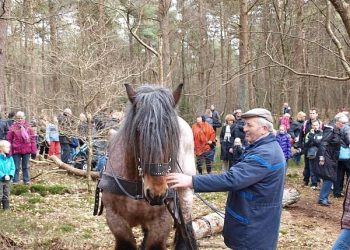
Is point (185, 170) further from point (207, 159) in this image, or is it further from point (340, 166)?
point (207, 159)

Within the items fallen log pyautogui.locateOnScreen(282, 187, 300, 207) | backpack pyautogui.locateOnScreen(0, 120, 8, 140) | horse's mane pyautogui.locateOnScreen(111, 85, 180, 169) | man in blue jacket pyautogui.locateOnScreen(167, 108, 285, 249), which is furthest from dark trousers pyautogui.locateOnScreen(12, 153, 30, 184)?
man in blue jacket pyautogui.locateOnScreen(167, 108, 285, 249)

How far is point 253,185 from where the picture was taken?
10.6 feet

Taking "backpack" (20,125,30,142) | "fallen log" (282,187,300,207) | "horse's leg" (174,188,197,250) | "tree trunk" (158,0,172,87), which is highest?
"tree trunk" (158,0,172,87)

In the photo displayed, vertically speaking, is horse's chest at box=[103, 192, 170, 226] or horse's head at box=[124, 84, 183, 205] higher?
horse's head at box=[124, 84, 183, 205]

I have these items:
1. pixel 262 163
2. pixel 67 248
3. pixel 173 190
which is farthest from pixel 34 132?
pixel 262 163

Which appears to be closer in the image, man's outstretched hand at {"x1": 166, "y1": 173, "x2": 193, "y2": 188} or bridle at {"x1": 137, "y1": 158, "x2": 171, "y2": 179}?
bridle at {"x1": 137, "y1": 158, "x2": 171, "y2": 179}

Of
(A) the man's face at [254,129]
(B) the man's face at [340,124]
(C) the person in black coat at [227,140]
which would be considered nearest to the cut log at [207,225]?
(A) the man's face at [254,129]

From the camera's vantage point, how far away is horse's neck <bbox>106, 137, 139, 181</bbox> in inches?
143

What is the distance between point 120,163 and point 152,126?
0.79 m

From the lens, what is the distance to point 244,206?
129 inches

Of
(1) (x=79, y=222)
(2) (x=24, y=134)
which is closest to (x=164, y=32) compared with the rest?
(2) (x=24, y=134)

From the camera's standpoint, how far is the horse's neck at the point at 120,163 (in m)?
3.63

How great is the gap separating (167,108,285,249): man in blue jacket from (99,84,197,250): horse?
186 mm

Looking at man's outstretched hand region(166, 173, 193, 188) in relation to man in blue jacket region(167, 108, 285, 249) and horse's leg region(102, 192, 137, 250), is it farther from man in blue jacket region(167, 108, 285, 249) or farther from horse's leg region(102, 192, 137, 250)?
horse's leg region(102, 192, 137, 250)
